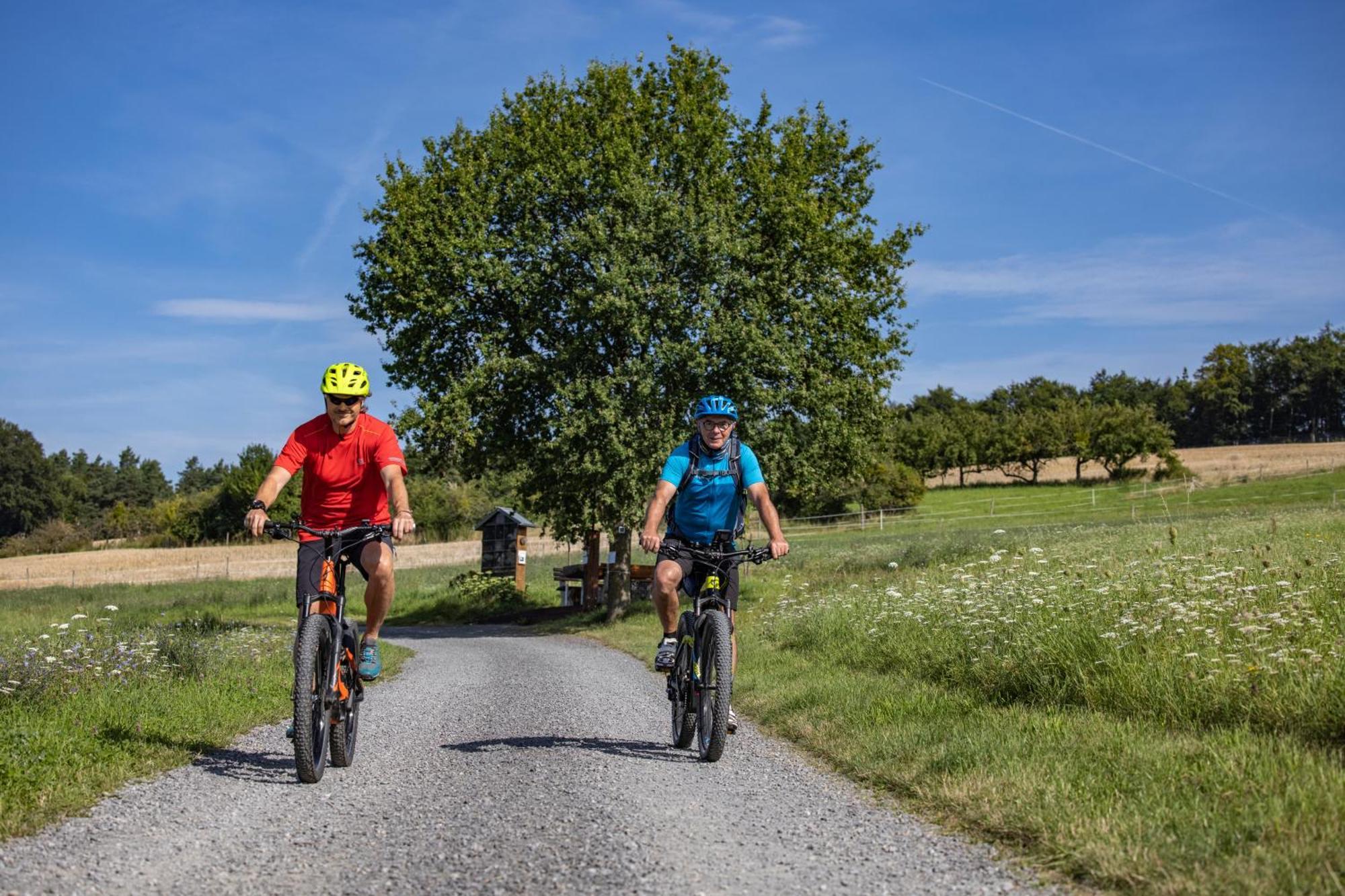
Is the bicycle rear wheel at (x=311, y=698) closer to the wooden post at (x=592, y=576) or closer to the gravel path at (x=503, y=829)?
the gravel path at (x=503, y=829)

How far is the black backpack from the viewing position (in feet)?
23.6

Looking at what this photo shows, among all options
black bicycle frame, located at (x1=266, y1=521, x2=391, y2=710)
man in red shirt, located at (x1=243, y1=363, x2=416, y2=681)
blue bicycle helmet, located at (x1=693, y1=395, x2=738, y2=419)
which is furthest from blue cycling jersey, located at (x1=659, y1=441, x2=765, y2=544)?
black bicycle frame, located at (x1=266, y1=521, x2=391, y2=710)

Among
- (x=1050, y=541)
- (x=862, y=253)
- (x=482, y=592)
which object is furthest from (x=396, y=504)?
(x=482, y=592)

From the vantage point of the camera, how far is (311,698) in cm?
602

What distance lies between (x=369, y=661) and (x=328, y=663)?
1.48 ft

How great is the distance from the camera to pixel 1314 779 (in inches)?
173

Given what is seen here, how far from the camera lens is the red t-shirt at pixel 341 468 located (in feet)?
22.2

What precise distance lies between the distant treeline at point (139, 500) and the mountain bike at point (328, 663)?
39.3 metres

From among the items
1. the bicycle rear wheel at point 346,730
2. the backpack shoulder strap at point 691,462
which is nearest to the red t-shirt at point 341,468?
the bicycle rear wheel at point 346,730

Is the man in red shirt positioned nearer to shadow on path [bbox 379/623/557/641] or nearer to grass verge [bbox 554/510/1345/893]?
grass verge [bbox 554/510/1345/893]

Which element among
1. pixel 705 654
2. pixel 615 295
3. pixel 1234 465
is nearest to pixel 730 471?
pixel 705 654

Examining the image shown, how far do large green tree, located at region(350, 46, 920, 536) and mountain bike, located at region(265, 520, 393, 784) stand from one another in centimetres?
1448

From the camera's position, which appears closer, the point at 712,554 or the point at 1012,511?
the point at 712,554

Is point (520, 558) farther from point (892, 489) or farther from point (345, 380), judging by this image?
point (892, 489)
